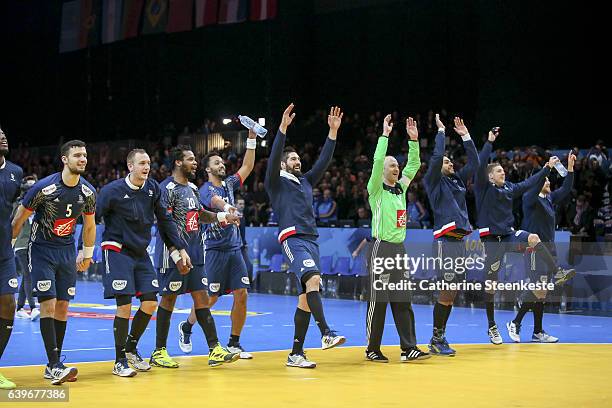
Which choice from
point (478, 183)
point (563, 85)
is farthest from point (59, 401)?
point (563, 85)

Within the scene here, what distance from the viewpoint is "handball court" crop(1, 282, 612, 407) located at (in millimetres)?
8141

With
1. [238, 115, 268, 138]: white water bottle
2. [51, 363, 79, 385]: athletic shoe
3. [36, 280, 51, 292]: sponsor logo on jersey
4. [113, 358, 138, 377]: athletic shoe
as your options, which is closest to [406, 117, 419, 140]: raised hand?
[238, 115, 268, 138]: white water bottle

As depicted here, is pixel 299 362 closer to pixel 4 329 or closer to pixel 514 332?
pixel 4 329

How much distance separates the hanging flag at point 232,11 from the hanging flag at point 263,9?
40 cm

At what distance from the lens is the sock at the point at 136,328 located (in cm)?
1013

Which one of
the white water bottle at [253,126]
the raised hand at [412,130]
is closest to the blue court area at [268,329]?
the white water bottle at [253,126]

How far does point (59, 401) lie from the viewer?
7.81 m

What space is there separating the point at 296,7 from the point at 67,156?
24645 mm

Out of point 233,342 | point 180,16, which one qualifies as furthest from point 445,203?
point 180,16

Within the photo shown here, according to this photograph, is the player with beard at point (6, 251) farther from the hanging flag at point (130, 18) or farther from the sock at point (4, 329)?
the hanging flag at point (130, 18)

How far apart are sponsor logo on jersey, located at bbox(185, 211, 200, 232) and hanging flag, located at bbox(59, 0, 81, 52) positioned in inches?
1128

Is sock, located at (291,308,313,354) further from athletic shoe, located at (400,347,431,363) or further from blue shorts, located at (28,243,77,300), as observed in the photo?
blue shorts, located at (28,243,77,300)

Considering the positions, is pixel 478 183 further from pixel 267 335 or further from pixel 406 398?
pixel 406 398

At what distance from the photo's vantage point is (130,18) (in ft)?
116
